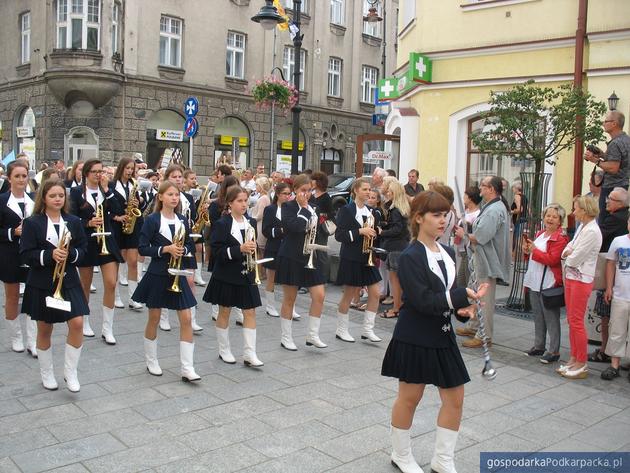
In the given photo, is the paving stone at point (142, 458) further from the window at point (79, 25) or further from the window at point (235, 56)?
the window at point (235, 56)

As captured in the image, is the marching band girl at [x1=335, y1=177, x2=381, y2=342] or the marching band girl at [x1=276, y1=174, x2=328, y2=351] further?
the marching band girl at [x1=335, y1=177, x2=381, y2=342]

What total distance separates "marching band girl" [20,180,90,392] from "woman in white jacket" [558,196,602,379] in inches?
189

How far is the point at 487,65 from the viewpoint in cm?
1408

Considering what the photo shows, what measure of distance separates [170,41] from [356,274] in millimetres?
23232

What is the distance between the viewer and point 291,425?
5434mm

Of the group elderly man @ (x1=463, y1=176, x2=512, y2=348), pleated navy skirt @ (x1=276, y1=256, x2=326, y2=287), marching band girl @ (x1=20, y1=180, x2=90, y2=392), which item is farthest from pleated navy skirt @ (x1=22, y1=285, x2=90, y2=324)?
elderly man @ (x1=463, y1=176, x2=512, y2=348)

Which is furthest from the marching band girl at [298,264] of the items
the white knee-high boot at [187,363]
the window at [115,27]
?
the window at [115,27]

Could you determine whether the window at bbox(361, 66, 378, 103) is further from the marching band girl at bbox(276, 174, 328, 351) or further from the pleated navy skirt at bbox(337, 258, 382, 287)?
the marching band girl at bbox(276, 174, 328, 351)

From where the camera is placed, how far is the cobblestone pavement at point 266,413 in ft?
15.7

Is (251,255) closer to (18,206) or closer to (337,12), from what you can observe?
(18,206)

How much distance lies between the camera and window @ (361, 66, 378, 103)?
3809cm

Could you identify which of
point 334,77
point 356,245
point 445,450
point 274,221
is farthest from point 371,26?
point 445,450

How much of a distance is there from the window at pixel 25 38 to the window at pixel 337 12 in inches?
580

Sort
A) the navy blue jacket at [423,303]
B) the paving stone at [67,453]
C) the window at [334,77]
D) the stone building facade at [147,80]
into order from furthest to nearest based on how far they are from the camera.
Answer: the window at [334,77] → the stone building facade at [147,80] → the paving stone at [67,453] → the navy blue jacket at [423,303]
